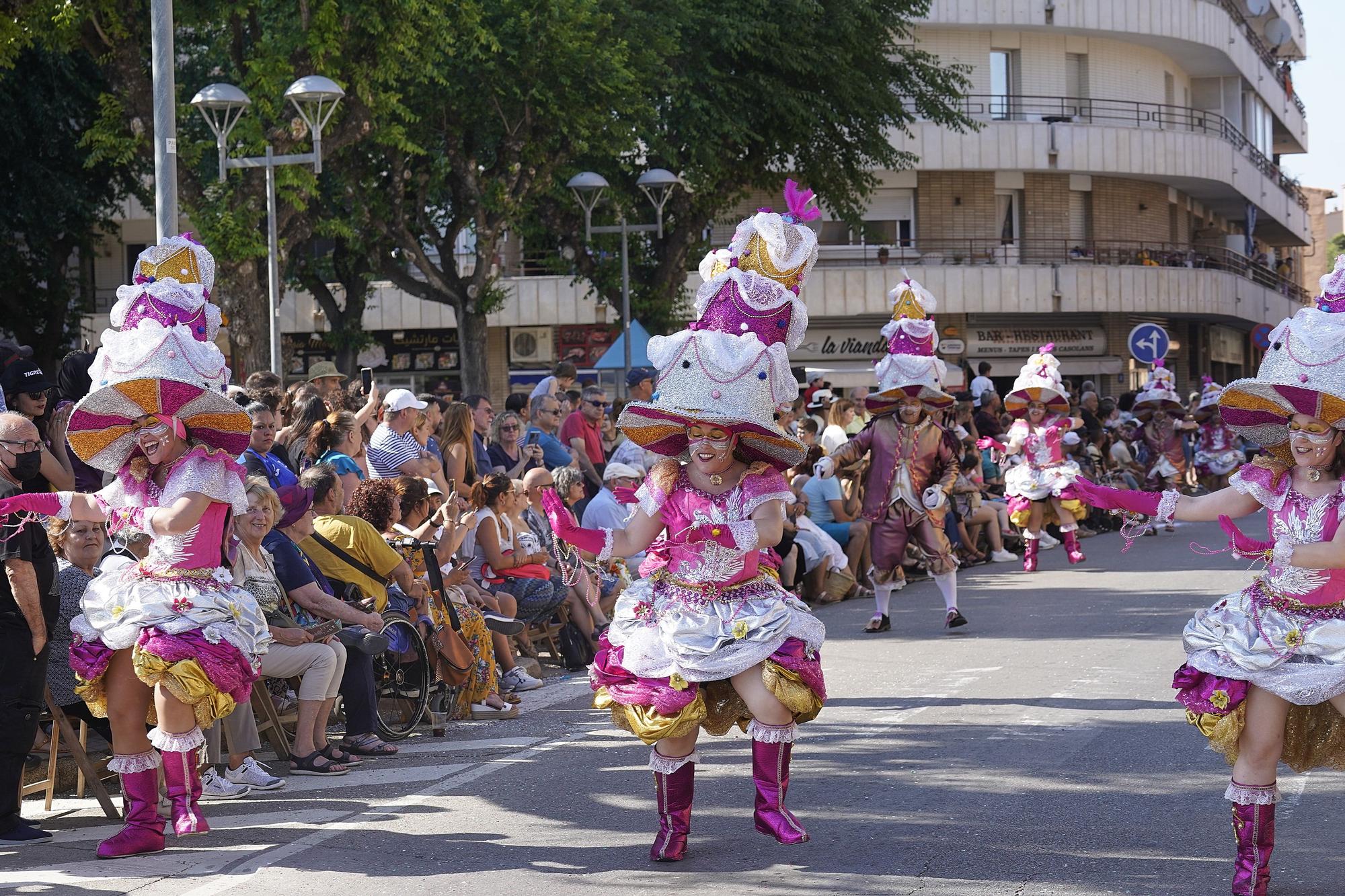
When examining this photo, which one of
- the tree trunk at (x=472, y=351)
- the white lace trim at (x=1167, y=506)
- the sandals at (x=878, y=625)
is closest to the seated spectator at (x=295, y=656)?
the white lace trim at (x=1167, y=506)

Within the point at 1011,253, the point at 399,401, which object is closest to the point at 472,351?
the point at 399,401

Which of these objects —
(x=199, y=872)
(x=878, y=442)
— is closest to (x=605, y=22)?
(x=878, y=442)

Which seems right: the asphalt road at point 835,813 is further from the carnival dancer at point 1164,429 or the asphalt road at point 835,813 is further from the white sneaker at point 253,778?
the carnival dancer at point 1164,429

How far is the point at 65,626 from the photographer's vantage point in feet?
26.4

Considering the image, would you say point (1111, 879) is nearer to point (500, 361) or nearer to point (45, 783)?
point (45, 783)

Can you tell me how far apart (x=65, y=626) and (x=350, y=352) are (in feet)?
85.7

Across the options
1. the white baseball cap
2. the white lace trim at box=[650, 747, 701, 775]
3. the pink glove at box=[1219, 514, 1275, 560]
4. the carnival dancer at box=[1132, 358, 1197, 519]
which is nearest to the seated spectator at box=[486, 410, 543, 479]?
the white baseball cap

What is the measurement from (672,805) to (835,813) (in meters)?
1.06

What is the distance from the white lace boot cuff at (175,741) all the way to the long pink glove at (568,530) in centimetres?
172

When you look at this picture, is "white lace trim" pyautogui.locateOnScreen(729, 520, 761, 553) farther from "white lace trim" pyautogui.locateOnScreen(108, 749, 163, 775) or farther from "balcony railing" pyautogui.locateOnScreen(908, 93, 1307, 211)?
"balcony railing" pyautogui.locateOnScreen(908, 93, 1307, 211)

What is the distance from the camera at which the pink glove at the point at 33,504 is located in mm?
6562

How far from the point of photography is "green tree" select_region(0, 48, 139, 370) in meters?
24.8

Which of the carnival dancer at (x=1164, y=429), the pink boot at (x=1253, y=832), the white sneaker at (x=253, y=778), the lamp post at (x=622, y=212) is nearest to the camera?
the pink boot at (x=1253, y=832)

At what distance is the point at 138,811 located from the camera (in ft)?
22.5
